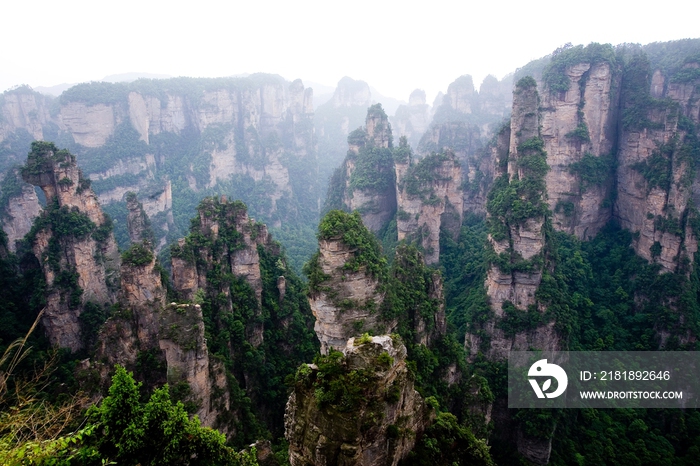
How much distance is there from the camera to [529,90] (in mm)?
34812

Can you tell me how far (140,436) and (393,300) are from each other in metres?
15.2

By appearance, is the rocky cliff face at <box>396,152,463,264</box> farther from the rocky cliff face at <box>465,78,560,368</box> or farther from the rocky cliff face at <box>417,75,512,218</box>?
the rocky cliff face at <box>465,78,560,368</box>

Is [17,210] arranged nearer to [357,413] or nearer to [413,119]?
[357,413]

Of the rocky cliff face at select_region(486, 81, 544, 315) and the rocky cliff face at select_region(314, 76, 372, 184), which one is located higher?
the rocky cliff face at select_region(314, 76, 372, 184)

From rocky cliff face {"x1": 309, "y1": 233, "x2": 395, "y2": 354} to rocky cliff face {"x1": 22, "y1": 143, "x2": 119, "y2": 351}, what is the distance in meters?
17.6

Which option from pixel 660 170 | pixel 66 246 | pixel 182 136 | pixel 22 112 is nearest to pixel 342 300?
Result: pixel 66 246

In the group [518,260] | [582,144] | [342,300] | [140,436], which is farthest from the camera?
[582,144]

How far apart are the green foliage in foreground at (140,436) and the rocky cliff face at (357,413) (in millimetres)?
2021

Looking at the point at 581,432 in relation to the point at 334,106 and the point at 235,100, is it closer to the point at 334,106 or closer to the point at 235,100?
the point at 235,100

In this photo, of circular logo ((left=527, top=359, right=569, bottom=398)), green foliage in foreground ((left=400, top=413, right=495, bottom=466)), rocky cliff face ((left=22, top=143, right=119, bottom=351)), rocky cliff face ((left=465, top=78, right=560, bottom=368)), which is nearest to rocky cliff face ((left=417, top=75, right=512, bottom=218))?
rocky cliff face ((left=465, top=78, right=560, bottom=368))

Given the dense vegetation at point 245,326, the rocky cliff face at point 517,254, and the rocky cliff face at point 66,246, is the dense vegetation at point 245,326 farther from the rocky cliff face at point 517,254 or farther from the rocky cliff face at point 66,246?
the rocky cliff face at point 517,254

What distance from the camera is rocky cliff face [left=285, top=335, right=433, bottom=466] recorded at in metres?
11.8

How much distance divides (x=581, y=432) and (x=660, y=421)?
198 inches

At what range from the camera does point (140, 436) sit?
1019 centimetres
